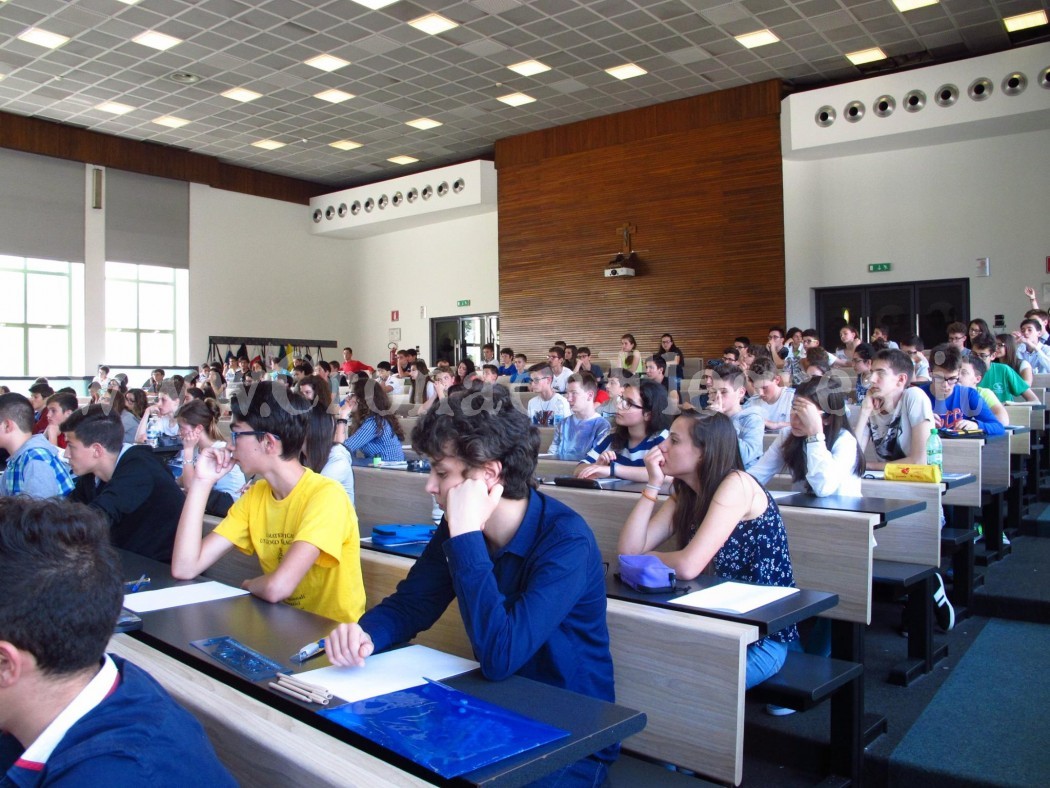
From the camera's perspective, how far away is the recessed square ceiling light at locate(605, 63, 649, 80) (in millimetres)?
10695

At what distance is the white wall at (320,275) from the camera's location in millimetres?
15109

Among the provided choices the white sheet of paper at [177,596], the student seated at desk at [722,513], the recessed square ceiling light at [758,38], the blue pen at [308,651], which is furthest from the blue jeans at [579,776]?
the recessed square ceiling light at [758,38]

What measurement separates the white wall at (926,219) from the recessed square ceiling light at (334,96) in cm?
596

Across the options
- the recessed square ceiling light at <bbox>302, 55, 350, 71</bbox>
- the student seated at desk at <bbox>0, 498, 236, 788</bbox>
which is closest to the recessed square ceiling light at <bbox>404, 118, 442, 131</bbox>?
the recessed square ceiling light at <bbox>302, 55, 350, 71</bbox>

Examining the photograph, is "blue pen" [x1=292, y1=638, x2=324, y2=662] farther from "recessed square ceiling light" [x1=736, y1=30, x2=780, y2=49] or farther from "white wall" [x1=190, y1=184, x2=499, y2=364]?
"white wall" [x1=190, y1=184, x2=499, y2=364]

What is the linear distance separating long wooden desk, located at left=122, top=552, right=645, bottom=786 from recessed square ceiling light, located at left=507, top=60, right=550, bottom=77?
376 inches

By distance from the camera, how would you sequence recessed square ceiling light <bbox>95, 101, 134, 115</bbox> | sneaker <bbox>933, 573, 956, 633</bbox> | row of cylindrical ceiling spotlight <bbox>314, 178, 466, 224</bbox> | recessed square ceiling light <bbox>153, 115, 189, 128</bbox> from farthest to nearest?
row of cylindrical ceiling spotlight <bbox>314, 178, 466, 224</bbox>
recessed square ceiling light <bbox>153, 115, 189, 128</bbox>
recessed square ceiling light <bbox>95, 101, 134, 115</bbox>
sneaker <bbox>933, 573, 956, 633</bbox>

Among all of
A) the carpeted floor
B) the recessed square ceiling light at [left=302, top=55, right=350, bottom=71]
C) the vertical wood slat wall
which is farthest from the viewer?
the vertical wood slat wall

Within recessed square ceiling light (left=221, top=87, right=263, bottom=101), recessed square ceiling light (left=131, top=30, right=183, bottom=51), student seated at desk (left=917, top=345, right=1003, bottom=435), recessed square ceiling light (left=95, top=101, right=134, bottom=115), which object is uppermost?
recessed square ceiling light (left=95, top=101, right=134, bottom=115)

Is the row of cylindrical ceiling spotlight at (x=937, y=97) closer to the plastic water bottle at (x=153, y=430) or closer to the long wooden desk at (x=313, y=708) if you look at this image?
the plastic water bottle at (x=153, y=430)

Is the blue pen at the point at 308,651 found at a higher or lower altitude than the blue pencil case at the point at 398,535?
lower

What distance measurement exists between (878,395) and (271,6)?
745 centimetres

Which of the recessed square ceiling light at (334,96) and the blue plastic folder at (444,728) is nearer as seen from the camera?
the blue plastic folder at (444,728)

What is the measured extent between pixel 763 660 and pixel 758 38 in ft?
29.7
